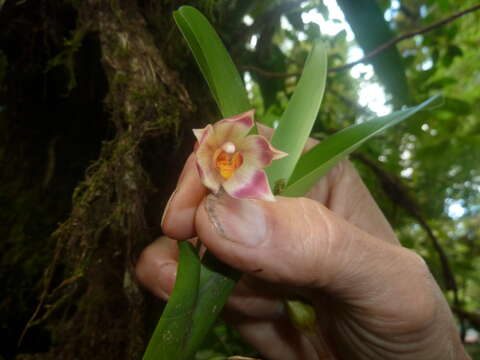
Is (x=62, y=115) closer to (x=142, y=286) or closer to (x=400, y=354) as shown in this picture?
(x=142, y=286)

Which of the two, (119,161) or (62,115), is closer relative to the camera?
(119,161)

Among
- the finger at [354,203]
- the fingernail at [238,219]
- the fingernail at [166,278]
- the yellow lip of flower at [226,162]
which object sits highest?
the yellow lip of flower at [226,162]

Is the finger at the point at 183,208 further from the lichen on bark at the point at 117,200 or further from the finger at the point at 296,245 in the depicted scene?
the lichen on bark at the point at 117,200

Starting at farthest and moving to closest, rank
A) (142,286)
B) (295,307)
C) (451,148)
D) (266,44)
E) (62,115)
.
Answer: (451,148), (266,44), (62,115), (142,286), (295,307)

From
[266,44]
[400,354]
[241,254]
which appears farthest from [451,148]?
[241,254]

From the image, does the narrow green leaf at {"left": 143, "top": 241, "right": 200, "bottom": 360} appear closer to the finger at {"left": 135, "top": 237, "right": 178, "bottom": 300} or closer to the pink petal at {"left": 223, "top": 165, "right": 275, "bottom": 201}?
the pink petal at {"left": 223, "top": 165, "right": 275, "bottom": 201}

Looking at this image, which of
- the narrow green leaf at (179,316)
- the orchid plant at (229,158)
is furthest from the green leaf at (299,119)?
the narrow green leaf at (179,316)
